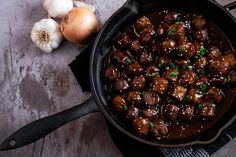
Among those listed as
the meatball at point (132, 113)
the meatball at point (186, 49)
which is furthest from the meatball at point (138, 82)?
the meatball at point (186, 49)

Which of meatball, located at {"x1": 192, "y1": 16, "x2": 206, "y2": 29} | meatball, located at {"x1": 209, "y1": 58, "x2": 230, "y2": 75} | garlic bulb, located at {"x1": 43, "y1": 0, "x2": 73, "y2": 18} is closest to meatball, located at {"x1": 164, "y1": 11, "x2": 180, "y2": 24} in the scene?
meatball, located at {"x1": 192, "y1": 16, "x2": 206, "y2": 29}

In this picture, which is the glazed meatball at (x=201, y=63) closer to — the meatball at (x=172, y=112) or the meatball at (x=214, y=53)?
the meatball at (x=214, y=53)

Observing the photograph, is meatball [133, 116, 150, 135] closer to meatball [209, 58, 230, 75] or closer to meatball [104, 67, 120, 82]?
meatball [104, 67, 120, 82]

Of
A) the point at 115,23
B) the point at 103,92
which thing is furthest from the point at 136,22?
the point at 103,92

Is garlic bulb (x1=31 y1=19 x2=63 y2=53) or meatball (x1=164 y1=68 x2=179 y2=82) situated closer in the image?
meatball (x1=164 y1=68 x2=179 y2=82)

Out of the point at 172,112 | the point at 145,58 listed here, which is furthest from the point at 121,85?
the point at 172,112
